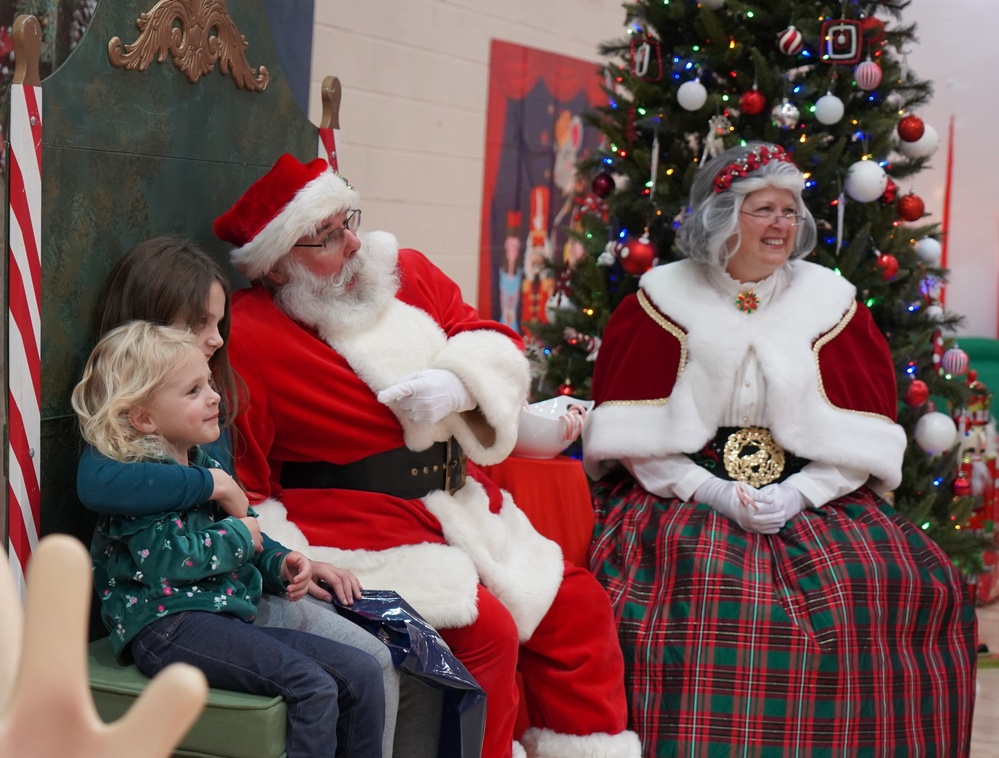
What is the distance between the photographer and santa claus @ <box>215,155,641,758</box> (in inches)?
100

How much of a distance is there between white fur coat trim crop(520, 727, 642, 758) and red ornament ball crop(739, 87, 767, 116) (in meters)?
1.96

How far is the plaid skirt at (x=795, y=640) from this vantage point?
9.65 ft

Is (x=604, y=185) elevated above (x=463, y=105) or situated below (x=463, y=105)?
below

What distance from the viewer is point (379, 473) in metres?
2.67

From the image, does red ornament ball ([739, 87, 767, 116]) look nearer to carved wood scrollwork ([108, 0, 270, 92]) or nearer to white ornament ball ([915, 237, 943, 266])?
white ornament ball ([915, 237, 943, 266])

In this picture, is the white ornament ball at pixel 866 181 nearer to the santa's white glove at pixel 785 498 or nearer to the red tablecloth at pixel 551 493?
the santa's white glove at pixel 785 498

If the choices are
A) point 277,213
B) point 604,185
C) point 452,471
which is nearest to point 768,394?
point 452,471

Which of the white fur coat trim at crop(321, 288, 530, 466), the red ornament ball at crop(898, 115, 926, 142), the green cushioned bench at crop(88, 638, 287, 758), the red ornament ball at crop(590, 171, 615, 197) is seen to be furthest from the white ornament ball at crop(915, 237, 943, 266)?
the green cushioned bench at crop(88, 638, 287, 758)

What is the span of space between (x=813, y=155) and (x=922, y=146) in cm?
38

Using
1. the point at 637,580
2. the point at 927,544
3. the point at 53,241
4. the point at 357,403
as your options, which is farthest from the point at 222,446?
the point at 927,544

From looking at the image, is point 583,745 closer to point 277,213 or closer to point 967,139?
point 277,213

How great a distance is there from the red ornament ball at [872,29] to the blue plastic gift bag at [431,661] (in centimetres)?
244

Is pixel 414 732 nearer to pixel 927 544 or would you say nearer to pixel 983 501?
pixel 927 544

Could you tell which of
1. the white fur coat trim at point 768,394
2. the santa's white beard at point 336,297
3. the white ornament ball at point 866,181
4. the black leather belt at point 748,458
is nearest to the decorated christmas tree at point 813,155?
the white ornament ball at point 866,181
